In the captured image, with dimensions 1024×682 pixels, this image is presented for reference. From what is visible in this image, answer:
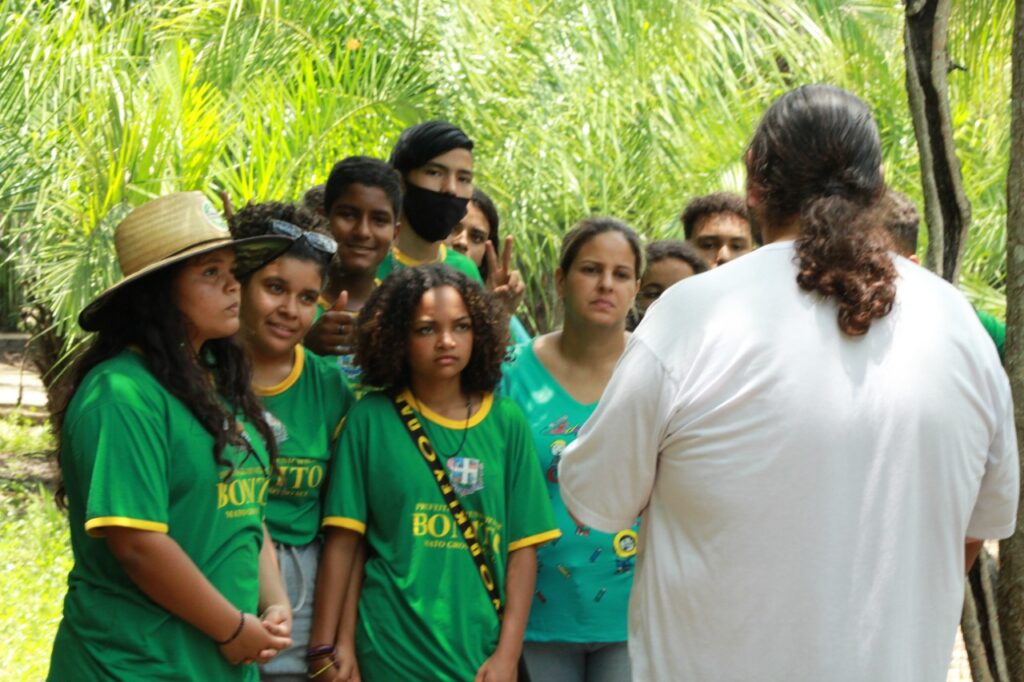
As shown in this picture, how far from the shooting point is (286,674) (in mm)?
3381

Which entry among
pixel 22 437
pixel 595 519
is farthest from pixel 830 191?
pixel 22 437

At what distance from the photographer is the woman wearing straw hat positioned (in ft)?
8.86

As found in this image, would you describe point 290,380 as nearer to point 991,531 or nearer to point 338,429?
point 338,429

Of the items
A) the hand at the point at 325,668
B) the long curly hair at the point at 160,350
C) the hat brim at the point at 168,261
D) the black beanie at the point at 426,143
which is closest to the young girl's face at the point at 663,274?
the black beanie at the point at 426,143

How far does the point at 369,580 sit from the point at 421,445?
1.16ft

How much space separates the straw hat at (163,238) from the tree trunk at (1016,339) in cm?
184

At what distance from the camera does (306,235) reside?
360 centimetres

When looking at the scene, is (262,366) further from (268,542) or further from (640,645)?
(640,645)

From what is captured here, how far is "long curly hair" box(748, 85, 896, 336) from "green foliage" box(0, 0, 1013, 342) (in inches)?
131

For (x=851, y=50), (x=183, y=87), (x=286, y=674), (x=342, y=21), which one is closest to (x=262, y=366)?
(x=286, y=674)

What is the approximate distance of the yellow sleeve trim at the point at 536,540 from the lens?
3475 mm

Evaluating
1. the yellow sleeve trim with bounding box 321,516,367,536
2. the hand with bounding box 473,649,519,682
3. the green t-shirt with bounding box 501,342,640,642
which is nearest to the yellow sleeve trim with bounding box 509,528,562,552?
the green t-shirt with bounding box 501,342,640,642

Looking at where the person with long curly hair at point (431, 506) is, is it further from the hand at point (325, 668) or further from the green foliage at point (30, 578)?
the green foliage at point (30, 578)

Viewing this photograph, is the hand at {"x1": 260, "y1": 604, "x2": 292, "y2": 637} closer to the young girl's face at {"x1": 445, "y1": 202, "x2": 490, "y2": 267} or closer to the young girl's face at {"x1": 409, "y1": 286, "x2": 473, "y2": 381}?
the young girl's face at {"x1": 409, "y1": 286, "x2": 473, "y2": 381}
